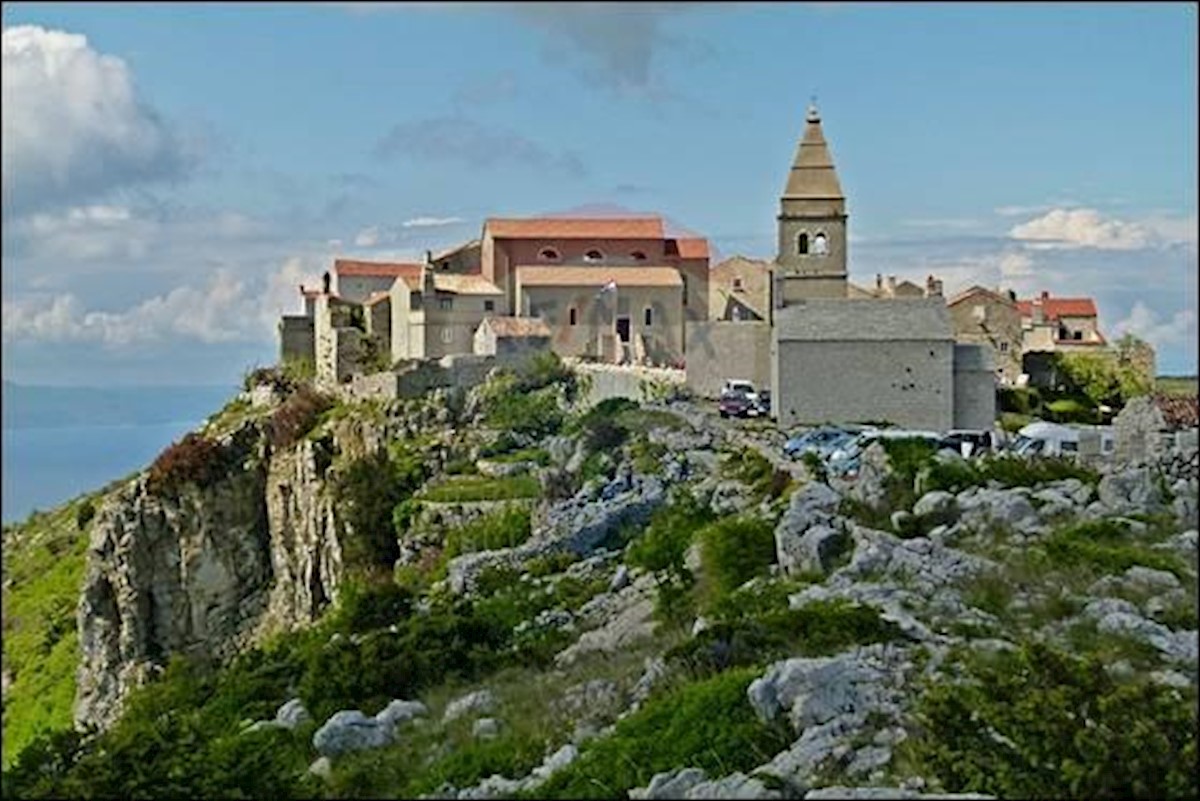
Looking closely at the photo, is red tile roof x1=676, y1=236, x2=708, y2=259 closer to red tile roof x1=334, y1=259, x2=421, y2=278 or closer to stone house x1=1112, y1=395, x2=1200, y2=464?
red tile roof x1=334, y1=259, x2=421, y2=278

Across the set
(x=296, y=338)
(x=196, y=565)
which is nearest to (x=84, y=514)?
(x=296, y=338)

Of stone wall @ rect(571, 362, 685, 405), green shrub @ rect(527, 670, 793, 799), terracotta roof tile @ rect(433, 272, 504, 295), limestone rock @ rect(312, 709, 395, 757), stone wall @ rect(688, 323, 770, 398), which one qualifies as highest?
terracotta roof tile @ rect(433, 272, 504, 295)

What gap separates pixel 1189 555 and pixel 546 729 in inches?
281

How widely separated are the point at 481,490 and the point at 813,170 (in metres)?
13.5

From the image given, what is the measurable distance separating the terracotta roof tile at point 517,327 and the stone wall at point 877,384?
14833 millimetres

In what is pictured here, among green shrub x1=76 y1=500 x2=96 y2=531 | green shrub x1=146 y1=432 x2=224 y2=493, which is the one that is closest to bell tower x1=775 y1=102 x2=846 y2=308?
green shrub x1=146 y1=432 x2=224 y2=493

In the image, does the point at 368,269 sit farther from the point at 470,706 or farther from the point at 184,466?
the point at 470,706

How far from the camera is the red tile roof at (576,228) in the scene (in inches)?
2232

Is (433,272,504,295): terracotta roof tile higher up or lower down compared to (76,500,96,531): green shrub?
higher up

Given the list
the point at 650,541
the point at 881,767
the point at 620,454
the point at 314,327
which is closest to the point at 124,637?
the point at 314,327

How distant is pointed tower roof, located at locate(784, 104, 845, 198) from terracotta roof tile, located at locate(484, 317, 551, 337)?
368 inches

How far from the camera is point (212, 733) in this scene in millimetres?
17891

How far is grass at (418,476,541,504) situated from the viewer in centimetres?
3662

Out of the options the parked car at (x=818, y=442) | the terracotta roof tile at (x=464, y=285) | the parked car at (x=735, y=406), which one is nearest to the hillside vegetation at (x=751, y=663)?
the parked car at (x=818, y=442)
